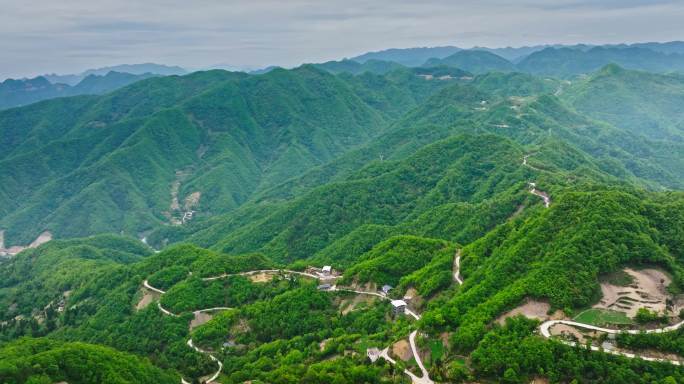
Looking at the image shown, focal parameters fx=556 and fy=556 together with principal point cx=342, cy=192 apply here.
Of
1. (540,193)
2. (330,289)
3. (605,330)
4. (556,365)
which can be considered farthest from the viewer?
(540,193)

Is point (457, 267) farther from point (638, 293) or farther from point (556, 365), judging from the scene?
point (556, 365)

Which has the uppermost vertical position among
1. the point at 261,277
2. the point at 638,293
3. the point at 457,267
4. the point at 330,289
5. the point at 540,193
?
the point at 638,293

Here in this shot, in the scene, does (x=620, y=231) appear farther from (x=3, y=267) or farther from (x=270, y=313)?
(x=3, y=267)

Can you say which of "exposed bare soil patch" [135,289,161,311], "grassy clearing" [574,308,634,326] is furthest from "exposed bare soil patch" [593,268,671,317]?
"exposed bare soil patch" [135,289,161,311]

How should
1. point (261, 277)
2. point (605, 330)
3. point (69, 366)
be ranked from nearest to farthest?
point (605, 330), point (69, 366), point (261, 277)

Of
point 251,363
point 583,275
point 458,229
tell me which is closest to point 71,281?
point 251,363

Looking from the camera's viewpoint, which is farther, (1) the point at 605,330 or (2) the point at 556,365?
(1) the point at 605,330

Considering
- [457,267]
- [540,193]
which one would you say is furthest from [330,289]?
[540,193]

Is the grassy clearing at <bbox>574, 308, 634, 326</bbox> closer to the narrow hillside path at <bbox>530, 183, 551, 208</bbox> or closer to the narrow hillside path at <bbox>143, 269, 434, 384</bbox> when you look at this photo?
the narrow hillside path at <bbox>143, 269, 434, 384</bbox>
